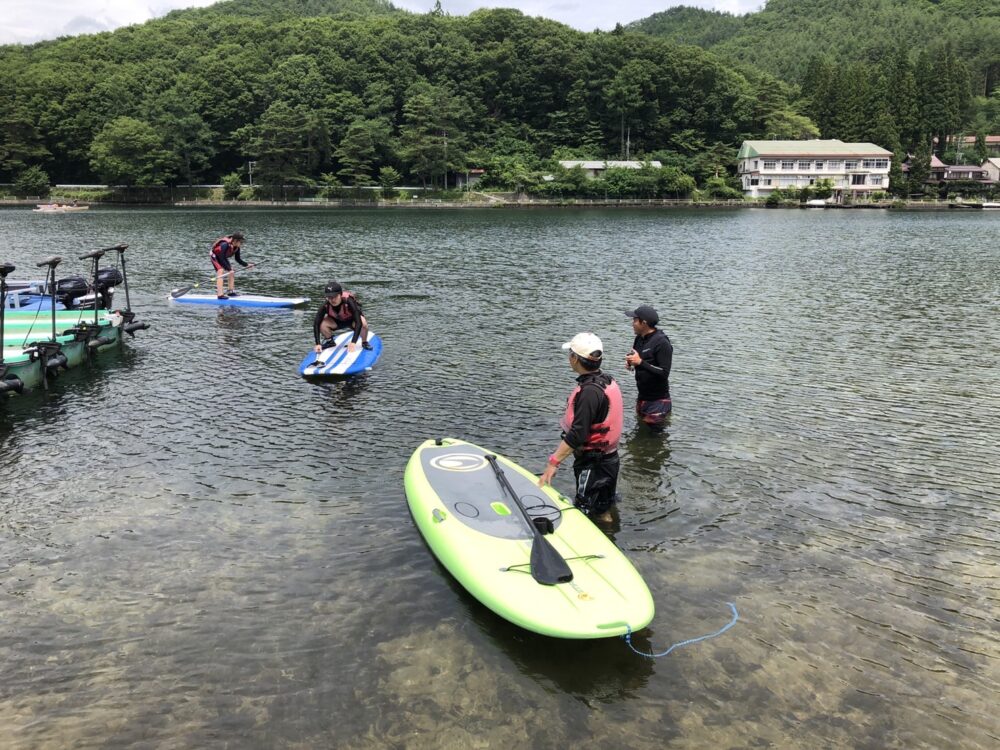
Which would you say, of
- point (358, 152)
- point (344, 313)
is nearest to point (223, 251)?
point (344, 313)

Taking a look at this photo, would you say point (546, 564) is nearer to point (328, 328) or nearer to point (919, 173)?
point (328, 328)

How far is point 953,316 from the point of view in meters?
25.9

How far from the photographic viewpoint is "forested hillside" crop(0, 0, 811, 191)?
125 meters

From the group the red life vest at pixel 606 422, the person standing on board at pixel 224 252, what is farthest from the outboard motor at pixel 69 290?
the red life vest at pixel 606 422

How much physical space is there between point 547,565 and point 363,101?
153 m

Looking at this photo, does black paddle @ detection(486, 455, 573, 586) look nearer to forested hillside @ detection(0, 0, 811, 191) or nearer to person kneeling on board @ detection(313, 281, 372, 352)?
person kneeling on board @ detection(313, 281, 372, 352)

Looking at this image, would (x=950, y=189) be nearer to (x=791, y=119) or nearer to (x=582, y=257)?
(x=791, y=119)

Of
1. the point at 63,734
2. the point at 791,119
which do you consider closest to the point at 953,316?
the point at 63,734

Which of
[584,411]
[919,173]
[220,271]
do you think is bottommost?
[584,411]

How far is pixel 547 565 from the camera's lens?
7.82 m

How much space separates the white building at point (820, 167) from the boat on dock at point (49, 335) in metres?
124

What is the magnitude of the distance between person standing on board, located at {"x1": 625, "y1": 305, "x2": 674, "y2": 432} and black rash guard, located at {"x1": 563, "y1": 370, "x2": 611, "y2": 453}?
258 cm

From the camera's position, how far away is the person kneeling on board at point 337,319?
59.3 ft

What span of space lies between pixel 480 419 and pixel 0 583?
8.67 meters
